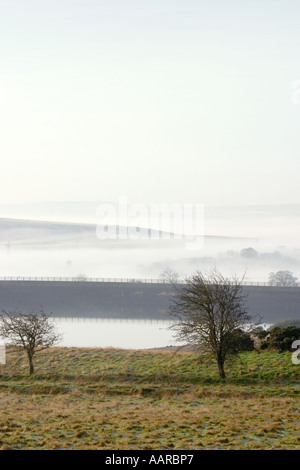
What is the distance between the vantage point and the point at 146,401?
116ft

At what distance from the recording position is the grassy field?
24484 mm

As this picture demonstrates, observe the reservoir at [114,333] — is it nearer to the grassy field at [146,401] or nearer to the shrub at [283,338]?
the shrub at [283,338]

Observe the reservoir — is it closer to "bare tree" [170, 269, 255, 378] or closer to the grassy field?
the grassy field

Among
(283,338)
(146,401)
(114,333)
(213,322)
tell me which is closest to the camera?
(146,401)

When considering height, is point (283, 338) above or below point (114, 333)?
above

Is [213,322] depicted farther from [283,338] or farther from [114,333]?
[114,333]

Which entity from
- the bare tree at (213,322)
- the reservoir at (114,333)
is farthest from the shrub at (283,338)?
the reservoir at (114,333)

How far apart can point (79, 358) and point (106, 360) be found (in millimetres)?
2119

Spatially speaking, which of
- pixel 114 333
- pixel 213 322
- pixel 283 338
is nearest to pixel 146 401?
pixel 213 322

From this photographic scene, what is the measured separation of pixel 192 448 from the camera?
2302 cm

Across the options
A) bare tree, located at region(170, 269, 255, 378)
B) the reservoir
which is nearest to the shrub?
bare tree, located at region(170, 269, 255, 378)

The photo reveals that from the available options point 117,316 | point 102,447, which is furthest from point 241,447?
point 117,316

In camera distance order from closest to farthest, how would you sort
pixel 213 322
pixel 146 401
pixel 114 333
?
pixel 146 401 < pixel 213 322 < pixel 114 333
